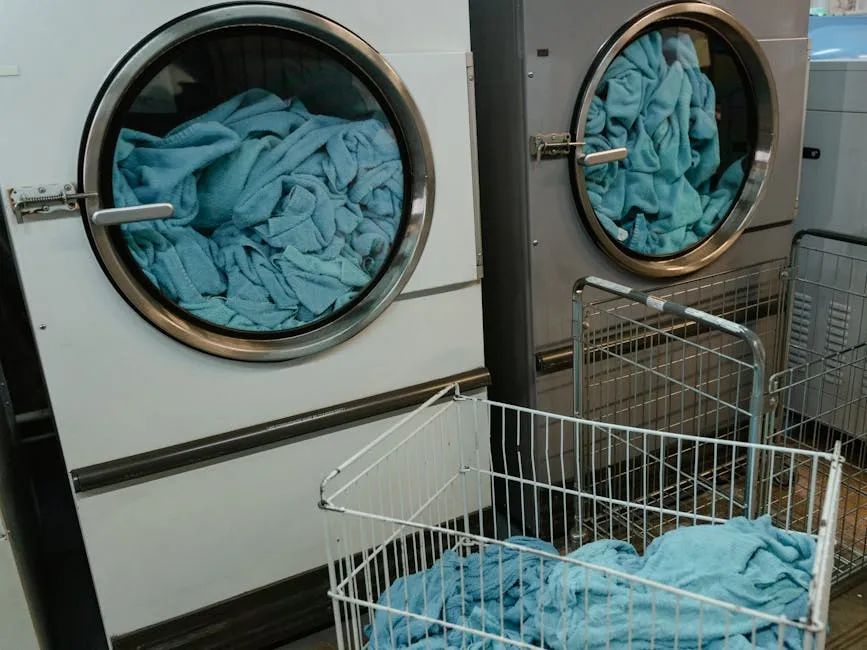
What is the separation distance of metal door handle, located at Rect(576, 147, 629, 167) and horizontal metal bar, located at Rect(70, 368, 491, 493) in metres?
0.59

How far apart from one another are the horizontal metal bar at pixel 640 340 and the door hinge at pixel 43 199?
47.3 inches

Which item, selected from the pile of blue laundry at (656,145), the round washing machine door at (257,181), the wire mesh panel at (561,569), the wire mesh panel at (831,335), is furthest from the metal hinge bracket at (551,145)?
the wire mesh panel at (831,335)

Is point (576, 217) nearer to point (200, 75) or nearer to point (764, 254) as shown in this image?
point (764, 254)

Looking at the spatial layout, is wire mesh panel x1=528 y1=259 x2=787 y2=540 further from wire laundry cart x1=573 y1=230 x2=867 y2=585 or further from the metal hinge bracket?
the metal hinge bracket

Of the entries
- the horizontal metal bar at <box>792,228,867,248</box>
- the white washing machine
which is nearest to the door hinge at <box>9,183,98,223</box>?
the white washing machine

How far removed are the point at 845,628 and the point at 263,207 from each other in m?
1.75

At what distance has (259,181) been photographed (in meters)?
1.75

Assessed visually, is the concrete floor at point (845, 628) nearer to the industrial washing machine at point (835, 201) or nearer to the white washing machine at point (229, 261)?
the white washing machine at point (229, 261)

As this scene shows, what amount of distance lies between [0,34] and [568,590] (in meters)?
1.44

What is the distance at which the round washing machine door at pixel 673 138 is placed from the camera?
Result: 210 cm

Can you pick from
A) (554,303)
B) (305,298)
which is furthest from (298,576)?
(554,303)

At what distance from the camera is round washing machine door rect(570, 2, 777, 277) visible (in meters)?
2.10

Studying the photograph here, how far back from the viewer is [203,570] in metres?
1.90

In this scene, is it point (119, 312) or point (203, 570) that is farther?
point (203, 570)
